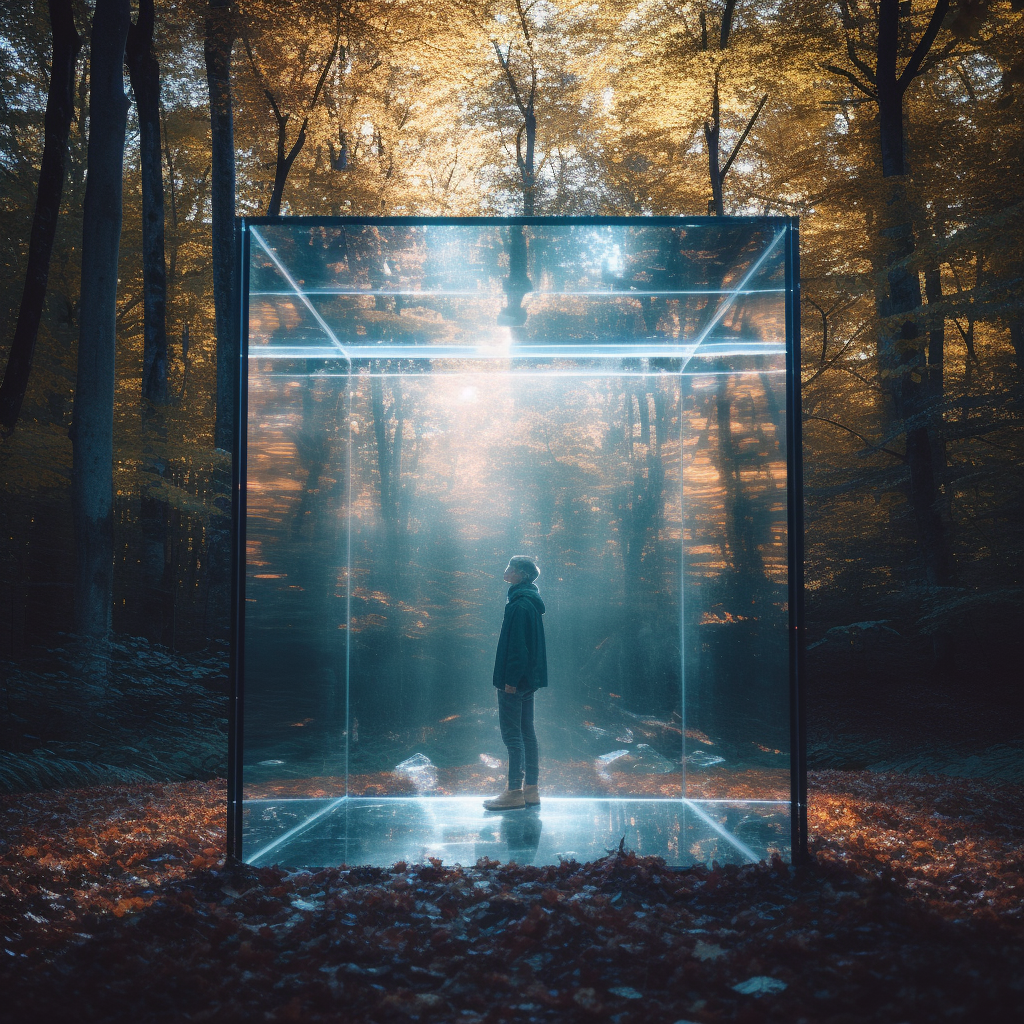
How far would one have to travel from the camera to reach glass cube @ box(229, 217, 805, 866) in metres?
4.39

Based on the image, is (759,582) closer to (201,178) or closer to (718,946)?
(718,946)

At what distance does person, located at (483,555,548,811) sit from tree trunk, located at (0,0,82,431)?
5.39 m

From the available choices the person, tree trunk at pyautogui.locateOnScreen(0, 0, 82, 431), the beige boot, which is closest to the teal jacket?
the person

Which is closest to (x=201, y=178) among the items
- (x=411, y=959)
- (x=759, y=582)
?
(x=759, y=582)

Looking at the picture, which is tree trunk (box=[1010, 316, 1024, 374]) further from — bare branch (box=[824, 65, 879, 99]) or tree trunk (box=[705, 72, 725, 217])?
tree trunk (box=[705, 72, 725, 217])

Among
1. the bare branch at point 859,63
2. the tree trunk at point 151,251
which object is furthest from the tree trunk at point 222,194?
the bare branch at point 859,63

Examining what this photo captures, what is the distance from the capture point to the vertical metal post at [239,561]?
418 cm

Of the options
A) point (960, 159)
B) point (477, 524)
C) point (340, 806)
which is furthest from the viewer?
point (477, 524)

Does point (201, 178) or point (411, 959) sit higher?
point (201, 178)

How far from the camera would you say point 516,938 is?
129 inches

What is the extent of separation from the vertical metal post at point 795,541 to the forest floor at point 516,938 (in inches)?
12.0

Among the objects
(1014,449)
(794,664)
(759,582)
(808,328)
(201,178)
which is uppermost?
(201,178)

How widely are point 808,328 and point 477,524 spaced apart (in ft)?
17.7

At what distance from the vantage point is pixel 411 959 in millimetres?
3180
